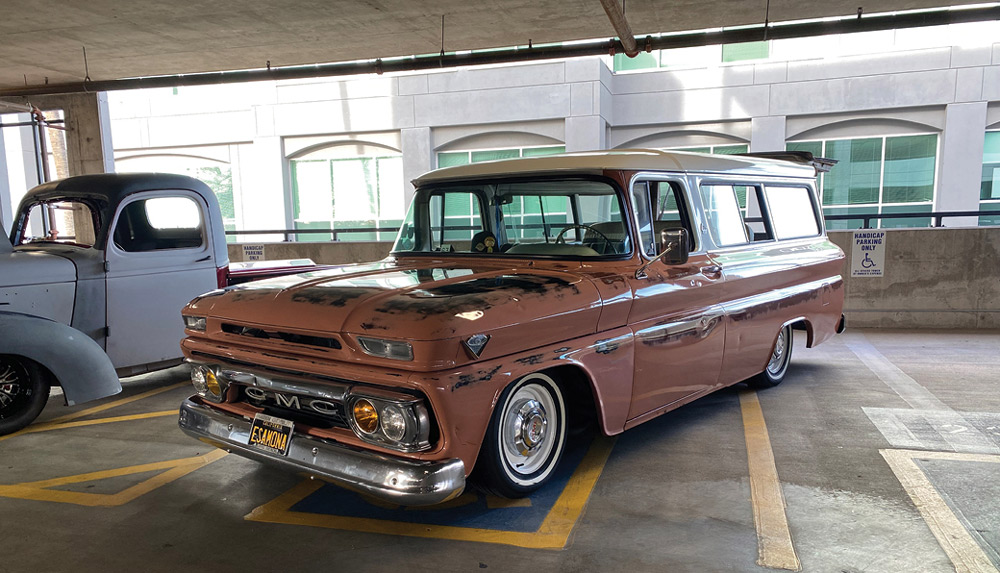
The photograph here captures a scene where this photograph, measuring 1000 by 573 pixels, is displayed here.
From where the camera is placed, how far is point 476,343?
2.93 m

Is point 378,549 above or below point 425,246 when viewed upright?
below

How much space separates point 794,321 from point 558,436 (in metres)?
2.89

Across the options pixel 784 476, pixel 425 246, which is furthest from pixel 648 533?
pixel 425 246

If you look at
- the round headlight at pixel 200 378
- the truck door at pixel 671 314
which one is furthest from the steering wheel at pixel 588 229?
the round headlight at pixel 200 378

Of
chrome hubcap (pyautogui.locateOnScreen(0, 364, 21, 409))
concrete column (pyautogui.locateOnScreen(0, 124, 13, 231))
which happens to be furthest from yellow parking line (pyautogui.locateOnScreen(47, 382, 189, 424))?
concrete column (pyautogui.locateOnScreen(0, 124, 13, 231))

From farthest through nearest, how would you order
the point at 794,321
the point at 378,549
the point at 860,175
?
1. the point at 860,175
2. the point at 794,321
3. the point at 378,549

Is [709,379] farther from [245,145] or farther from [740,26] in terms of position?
[245,145]

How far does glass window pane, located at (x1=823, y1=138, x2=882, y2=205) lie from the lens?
54.0ft

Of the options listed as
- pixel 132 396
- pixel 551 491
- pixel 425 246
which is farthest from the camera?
pixel 132 396

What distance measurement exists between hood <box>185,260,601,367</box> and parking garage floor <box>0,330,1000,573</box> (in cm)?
98

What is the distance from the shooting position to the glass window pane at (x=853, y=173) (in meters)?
16.5

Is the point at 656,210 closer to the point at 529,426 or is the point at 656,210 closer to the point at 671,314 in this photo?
the point at 671,314

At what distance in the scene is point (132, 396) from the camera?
607cm

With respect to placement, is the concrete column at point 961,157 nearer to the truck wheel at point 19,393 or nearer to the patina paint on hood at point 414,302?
the patina paint on hood at point 414,302
